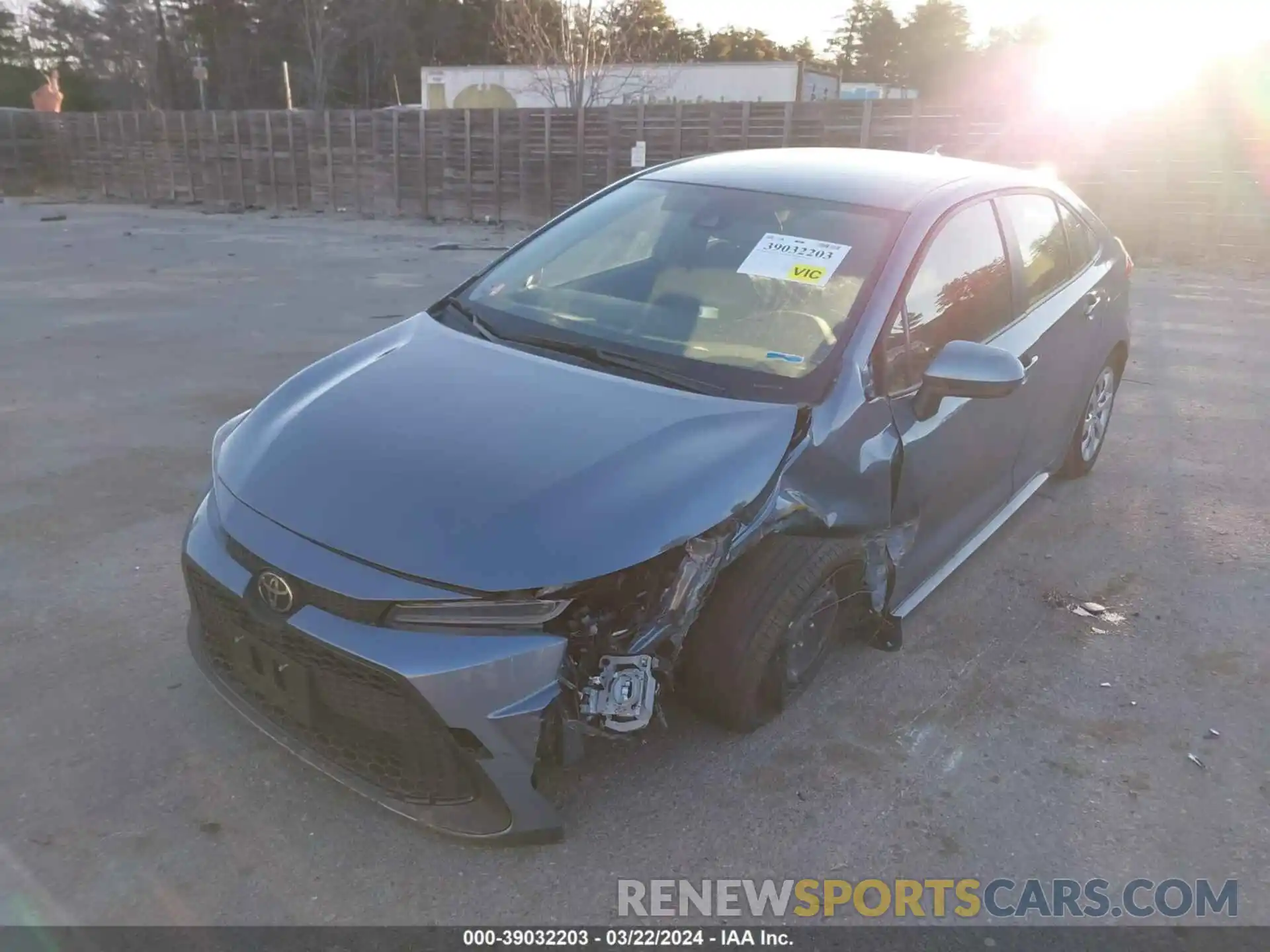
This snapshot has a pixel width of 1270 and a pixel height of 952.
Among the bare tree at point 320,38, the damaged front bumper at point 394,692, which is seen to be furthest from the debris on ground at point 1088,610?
the bare tree at point 320,38

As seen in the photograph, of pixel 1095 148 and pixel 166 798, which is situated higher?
pixel 1095 148

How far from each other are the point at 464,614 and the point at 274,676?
1.87ft

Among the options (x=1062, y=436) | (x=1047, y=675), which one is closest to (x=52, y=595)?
(x=1047, y=675)

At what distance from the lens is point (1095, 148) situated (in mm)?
14266

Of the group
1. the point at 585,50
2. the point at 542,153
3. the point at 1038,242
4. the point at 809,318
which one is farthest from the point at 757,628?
the point at 585,50

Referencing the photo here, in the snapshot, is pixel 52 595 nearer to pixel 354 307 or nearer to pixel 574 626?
pixel 574 626

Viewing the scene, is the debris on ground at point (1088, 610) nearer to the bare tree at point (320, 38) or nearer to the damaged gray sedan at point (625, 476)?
the damaged gray sedan at point (625, 476)

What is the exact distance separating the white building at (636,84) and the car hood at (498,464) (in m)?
28.1

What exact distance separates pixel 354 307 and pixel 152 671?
695 centimetres

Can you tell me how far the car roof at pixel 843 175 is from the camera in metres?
3.45

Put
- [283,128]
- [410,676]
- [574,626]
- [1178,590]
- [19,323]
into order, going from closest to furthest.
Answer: [410,676] → [574,626] → [1178,590] → [19,323] → [283,128]

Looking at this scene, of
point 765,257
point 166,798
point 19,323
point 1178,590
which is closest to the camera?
point 166,798

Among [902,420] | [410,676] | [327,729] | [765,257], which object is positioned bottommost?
[327,729]
